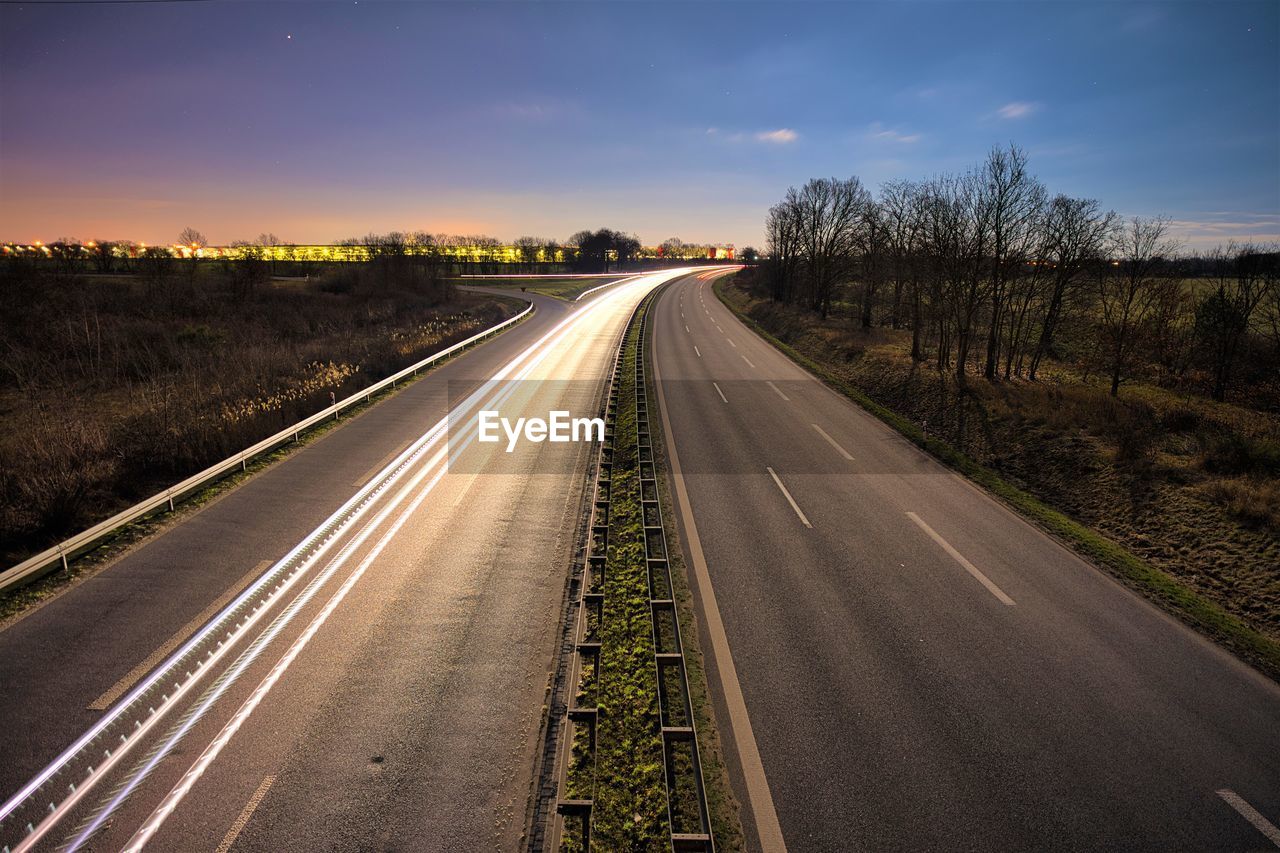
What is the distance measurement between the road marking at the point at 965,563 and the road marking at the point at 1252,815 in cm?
323

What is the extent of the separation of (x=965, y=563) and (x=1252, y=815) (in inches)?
183

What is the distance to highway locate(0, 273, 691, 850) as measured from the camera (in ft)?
16.1

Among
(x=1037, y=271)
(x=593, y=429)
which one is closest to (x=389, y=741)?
(x=593, y=429)

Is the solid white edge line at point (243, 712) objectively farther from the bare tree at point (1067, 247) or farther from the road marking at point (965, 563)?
the bare tree at point (1067, 247)

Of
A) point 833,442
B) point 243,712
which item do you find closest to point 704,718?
point 243,712

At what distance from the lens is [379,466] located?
13070mm

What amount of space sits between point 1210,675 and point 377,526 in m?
13.1

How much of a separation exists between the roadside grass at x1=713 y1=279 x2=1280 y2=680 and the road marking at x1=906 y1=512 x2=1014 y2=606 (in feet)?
7.99

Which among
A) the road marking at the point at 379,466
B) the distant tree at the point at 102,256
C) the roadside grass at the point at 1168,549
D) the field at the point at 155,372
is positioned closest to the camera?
the roadside grass at the point at 1168,549

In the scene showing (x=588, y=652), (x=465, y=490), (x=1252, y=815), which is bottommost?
(x=1252, y=815)

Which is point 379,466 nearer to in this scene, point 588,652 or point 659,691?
point 588,652

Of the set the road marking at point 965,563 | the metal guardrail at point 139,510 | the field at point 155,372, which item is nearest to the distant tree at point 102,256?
the field at point 155,372

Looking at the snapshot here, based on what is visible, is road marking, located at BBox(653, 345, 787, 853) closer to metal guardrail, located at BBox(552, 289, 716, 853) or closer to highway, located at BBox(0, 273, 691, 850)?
metal guardrail, located at BBox(552, 289, 716, 853)

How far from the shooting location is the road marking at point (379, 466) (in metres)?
12.3
